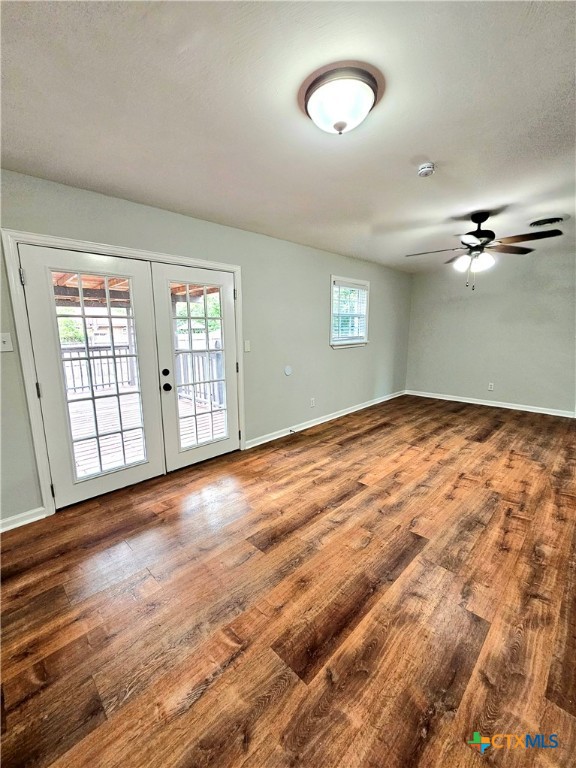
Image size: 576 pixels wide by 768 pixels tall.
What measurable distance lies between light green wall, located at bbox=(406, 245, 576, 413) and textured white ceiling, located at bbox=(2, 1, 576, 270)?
2.84 meters

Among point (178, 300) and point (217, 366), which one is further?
point (217, 366)

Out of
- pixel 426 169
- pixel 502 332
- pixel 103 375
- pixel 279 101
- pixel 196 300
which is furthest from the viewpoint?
pixel 502 332

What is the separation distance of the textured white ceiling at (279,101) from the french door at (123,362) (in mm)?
663

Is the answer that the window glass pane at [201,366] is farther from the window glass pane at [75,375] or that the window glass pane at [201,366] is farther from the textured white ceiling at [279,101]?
the textured white ceiling at [279,101]

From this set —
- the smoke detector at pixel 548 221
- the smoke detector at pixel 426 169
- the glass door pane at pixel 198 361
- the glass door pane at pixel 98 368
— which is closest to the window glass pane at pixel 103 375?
the glass door pane at pixel 98 368

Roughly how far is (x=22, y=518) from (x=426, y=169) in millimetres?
3862

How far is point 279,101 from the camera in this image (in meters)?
1.47

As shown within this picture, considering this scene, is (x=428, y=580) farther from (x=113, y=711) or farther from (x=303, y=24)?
(x=303, y=24)

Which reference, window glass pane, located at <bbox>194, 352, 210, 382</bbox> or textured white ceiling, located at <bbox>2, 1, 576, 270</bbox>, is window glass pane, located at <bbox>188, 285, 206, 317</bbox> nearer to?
window glass pane, located at <bbox>194, 352, 210, 382</bbox>

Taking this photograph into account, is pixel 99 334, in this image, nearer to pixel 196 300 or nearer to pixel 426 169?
pixel 196 300

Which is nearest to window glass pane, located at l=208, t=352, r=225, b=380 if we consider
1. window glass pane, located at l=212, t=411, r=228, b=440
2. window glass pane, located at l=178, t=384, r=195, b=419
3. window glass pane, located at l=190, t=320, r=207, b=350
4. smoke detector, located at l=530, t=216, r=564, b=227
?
window glass pane, located at l=190, t=320, r=207, b=350

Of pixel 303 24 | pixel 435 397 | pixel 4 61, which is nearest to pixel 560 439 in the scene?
pixel 435 397

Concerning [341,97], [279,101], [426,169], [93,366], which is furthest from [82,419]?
[426,169]

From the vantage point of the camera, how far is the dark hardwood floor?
1089 mm
